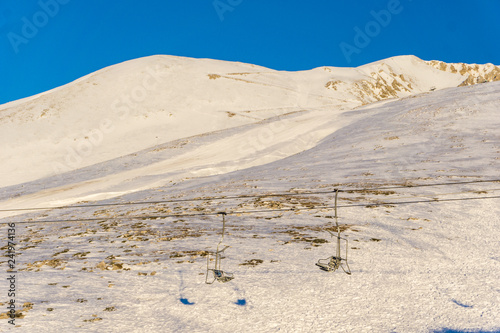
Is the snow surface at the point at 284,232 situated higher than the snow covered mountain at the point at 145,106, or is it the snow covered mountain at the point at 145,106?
the snow covered mountain at the point at 145,106

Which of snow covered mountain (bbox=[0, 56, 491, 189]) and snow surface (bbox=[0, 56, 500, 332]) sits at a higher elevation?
snow covered mountain (bbox=[0, 56, 491, 189])

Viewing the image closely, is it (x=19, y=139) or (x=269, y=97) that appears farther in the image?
(x=269, y=97)

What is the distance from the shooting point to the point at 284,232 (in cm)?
1524

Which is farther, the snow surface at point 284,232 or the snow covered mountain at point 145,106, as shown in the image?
the snow covered mountain at point 145,106

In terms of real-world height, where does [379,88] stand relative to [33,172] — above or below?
above

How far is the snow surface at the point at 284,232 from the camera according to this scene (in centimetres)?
894

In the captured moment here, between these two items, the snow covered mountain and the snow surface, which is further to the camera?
the snow covered mountain

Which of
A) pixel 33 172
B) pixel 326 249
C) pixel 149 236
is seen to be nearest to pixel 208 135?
pixel 33 172

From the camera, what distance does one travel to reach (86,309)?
30.0 feet

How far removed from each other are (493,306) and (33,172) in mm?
54144

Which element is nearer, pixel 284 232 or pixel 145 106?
pixel 284 232

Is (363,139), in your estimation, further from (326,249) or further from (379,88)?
(379,88)

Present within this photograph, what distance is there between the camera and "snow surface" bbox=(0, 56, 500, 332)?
8.94 meters

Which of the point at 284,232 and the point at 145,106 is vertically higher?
the point at 145,106
